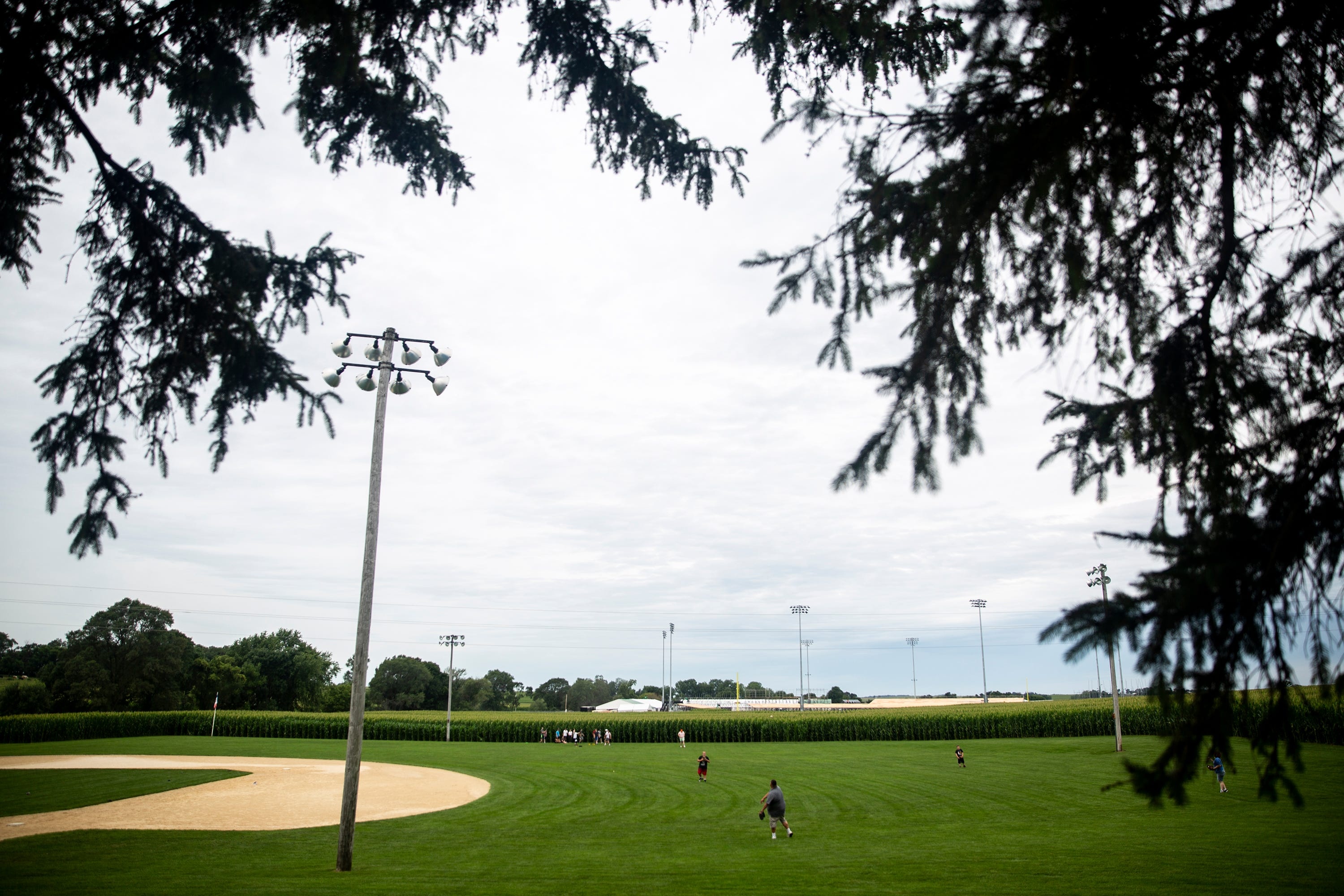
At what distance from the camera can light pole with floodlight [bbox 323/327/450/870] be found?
13.6m

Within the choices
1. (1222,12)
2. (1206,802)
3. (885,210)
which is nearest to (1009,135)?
(885,210)

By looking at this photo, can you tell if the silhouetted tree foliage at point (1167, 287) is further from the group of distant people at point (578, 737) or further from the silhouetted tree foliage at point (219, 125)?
the group of distant people at point (578, 737)

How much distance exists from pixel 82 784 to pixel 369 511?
23.3m

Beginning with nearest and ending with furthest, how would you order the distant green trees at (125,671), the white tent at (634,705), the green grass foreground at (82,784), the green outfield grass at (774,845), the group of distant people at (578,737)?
the green outfield grass at (774,845)
the green grass foreground at (82,784)
the group of distant people at (578,737)
the distant green trees at (125,671)
the white tent at (634,705)

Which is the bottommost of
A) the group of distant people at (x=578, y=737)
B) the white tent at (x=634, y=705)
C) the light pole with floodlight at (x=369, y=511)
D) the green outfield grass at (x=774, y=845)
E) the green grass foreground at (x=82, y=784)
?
the white tent at (x=634, y=705)

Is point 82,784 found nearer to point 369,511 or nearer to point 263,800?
point 263,800

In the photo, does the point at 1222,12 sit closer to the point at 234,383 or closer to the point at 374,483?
the point at 234,383

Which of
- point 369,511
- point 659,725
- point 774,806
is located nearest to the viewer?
point 369,511

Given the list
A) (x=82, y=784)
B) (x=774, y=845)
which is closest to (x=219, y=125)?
(x=774, y=845)

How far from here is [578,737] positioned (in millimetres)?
60938

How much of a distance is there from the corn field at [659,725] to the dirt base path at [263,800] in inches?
981

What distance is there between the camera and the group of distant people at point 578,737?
59812 mm

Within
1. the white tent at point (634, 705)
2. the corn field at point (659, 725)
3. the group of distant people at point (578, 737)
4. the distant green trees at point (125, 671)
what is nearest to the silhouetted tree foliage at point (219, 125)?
the group of distant people at point (578, 737)

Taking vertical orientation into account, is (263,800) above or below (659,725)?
above
